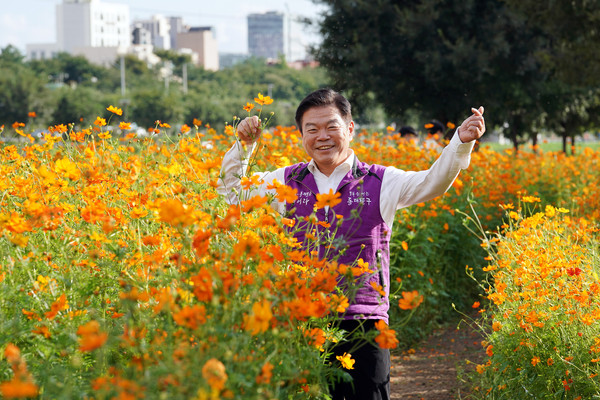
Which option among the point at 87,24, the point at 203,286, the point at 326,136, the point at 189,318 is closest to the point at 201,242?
the point at 203,286

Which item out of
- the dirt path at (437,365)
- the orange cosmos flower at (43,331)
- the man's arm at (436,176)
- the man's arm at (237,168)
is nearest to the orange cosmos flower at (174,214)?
the orange cosmos flower at (43,331)

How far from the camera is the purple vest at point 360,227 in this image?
259cm

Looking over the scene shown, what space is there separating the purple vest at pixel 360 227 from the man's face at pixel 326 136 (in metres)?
0.08

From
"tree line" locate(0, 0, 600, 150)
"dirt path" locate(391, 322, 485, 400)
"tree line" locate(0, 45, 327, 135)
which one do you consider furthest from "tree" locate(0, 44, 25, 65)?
"dirt path" locate(391, 322, 485, 400)

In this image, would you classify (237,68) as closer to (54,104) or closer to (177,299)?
(54,104)

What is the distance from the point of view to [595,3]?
860cm

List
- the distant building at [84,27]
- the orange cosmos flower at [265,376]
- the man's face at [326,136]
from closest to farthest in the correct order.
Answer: the orange cosmos flower at [265,376]
the man's face at [326,136]
the distant building at [84,27]

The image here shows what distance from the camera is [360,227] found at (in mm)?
2682

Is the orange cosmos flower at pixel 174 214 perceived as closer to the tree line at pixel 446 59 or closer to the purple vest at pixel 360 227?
the purple vest at pixel 360 227

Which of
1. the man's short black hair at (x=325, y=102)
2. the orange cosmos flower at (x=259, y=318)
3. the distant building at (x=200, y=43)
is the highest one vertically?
the distant building at (x=200, y=43)

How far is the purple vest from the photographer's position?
2.59 m

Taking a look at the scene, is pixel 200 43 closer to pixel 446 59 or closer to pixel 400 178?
pixel 446 59

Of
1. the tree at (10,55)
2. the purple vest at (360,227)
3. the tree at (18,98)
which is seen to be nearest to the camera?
the purple vest at (360,227)

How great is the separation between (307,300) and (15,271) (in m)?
0.95
